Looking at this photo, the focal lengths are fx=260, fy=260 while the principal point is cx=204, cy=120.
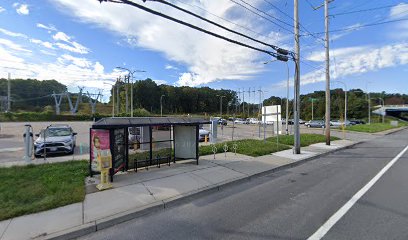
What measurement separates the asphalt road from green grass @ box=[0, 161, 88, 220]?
1845 millimetres

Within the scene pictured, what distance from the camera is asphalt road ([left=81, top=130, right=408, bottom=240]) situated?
4.71 m

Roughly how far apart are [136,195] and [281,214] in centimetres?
356

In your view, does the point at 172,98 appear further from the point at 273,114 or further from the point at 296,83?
the point at 296,83

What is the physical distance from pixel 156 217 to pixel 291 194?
3710mm

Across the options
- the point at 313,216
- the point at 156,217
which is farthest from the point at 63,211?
the point at 313,216

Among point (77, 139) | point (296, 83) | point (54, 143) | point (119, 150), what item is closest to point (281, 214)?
point (119, 150)

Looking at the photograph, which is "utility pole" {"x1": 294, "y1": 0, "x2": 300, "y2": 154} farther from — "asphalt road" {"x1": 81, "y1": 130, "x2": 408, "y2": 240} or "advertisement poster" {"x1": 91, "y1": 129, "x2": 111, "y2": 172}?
"advertisement poster" {"x1": 91, "y1": 129, "x2": 111, "y2": 172}

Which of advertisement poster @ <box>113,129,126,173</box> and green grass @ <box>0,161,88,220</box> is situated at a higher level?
advertisement poster @ <box>113,129,126,173</box>

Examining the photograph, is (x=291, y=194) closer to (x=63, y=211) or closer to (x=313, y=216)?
(x=313, y=216)

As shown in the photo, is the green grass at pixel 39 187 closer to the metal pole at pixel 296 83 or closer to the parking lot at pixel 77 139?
the parking lot at pixel 77 139

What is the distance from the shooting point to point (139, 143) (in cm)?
922

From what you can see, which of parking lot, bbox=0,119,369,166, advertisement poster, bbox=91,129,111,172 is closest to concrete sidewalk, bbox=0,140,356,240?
advertisement poster, bbox=91,129,111,172

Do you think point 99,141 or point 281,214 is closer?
point 281,214

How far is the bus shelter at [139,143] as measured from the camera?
783cm
